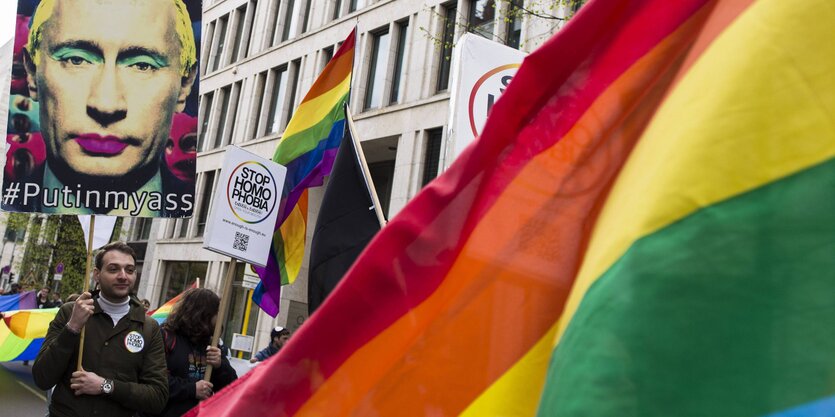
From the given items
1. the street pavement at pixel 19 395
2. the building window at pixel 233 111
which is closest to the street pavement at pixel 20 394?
the street pavement at pixel 19 395

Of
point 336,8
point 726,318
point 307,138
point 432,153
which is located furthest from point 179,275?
point 726,318

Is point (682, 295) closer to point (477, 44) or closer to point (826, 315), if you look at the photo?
point (826, 315)

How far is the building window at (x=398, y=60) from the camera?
80.3ft

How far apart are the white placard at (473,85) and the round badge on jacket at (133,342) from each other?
215 centimetres

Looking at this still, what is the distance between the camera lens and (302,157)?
22.2 feet

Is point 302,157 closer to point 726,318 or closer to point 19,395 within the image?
point 726,318

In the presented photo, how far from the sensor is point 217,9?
36250 millimetres

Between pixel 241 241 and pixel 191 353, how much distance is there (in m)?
0.94

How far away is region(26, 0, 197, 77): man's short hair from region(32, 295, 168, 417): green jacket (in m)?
1.45

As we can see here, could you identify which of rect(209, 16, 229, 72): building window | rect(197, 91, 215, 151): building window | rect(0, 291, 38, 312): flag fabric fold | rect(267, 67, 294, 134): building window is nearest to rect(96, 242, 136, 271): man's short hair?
rect(0, 291, 38, 312): flag fabric fold

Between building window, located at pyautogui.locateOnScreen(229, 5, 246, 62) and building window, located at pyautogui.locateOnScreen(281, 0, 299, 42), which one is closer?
building window, located at pyautogui.locateOnScreen(281, 0, 299, 42)

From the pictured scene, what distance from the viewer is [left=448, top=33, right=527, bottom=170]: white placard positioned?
5582mm

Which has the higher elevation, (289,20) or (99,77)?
(289,20)

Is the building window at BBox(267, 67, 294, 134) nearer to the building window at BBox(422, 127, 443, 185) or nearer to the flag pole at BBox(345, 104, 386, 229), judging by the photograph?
the building window at BBox(422, 127, 443, 185)
